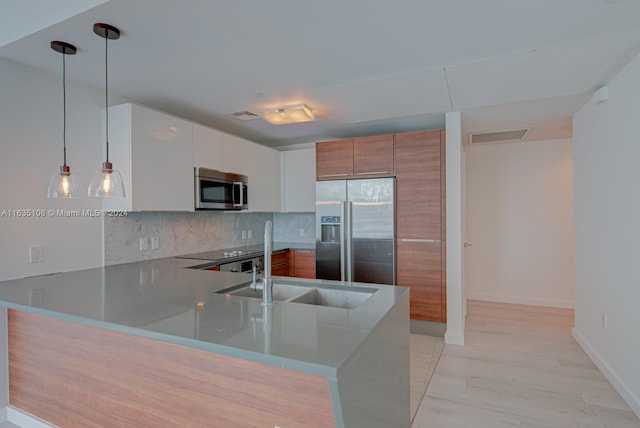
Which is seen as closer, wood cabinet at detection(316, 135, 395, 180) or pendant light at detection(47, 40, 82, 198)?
pendant light at detection(47, 40, 82, 198)

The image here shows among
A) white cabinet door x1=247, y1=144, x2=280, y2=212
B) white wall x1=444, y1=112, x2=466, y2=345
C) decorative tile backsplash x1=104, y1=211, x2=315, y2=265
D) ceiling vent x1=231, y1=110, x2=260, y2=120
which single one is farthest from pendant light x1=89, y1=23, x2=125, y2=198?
white wall x1=444, y1=112, x2=466, y2=345

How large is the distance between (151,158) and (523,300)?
5004 mm

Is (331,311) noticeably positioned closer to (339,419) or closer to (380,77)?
(339,419)

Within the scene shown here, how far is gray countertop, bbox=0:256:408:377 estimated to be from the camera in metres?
1.06

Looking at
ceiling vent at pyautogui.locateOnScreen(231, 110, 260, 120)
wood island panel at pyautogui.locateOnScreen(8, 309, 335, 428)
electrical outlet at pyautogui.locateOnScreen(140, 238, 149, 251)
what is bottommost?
wood island panel at pyautogui.locateOnScreen(8, 309, 335, 428)

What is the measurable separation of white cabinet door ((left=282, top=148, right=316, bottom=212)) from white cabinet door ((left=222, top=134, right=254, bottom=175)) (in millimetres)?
675

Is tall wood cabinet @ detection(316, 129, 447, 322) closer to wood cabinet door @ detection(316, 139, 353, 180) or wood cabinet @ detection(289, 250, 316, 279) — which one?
wood cabinet door @ detection(316, 139, 353, 180)

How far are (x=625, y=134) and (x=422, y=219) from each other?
1725 mm

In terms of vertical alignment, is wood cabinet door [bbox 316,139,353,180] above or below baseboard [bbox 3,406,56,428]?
above

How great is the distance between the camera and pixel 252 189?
4043 millimetres

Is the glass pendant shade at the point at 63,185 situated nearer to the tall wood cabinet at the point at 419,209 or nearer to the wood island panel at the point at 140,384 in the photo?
the wood island panel at the point at 140,384

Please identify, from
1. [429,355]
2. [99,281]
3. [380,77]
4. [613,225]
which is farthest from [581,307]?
[99,281]

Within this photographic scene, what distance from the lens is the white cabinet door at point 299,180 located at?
173 inches

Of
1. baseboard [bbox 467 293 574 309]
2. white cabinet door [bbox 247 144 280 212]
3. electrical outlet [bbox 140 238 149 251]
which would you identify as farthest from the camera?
baseboard [bbox 467 293 574 309]
